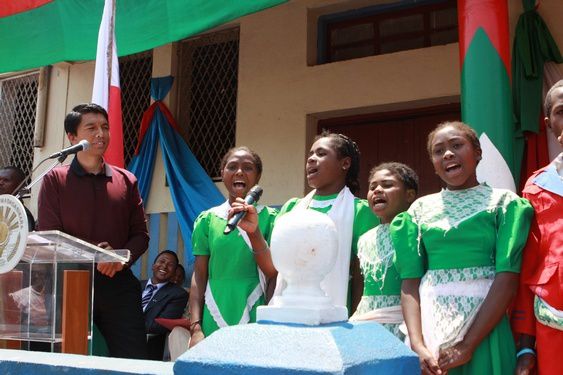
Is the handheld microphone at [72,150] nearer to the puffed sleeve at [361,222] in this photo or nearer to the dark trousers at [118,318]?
the dark trousers at [118,318]

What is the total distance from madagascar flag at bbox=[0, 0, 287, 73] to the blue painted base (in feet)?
10.4

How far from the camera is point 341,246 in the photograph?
2799 mm

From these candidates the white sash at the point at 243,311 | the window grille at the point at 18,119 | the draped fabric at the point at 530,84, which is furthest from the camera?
the window grille at the point at 18,119

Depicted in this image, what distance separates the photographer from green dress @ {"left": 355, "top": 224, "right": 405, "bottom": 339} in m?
2.57

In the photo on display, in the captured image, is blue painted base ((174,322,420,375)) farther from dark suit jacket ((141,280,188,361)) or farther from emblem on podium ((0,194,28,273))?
dark suit jacket ((141,280,188,361))

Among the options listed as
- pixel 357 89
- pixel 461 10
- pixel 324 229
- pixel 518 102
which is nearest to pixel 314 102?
pixel 357 89

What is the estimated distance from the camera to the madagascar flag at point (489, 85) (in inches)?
134

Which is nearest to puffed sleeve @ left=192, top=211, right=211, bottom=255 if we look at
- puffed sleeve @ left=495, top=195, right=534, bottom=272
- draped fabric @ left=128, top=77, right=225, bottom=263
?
puffed sleeve @ left=495, top=195, right=534, bottom=272

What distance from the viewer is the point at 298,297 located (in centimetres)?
145

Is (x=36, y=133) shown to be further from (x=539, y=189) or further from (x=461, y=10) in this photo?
(x=539, y=189)

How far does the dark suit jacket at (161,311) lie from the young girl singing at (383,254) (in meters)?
2.96

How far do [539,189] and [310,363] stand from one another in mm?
1401

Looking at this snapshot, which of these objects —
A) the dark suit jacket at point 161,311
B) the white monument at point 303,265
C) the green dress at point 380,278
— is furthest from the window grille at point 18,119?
the white monument at point 303,265

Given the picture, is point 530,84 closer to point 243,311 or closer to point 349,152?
point 349,152
